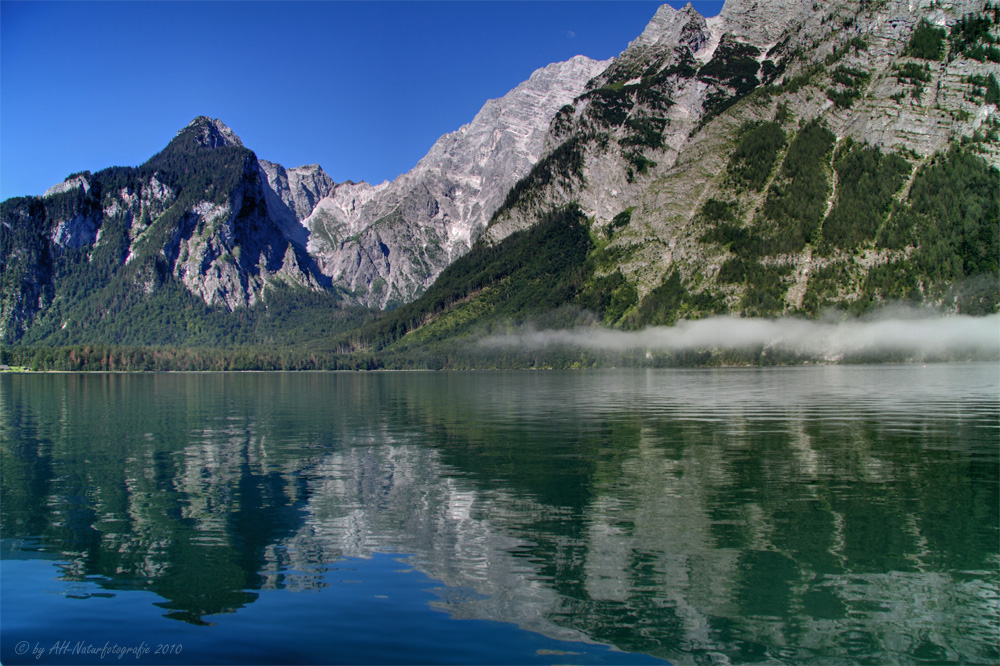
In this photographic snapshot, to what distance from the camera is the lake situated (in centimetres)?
1928

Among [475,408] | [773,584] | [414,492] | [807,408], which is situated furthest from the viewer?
[475,408]

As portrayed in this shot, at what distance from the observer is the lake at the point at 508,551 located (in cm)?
1928

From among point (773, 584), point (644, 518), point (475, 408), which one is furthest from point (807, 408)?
point (773, 584)

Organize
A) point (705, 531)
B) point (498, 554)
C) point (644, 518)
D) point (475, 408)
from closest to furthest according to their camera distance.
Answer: point (498, 554) < point (705, 531) < point (644, 518) < point (475, 408)

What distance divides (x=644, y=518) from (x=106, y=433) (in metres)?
58.1

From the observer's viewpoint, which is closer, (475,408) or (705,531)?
(705,531)

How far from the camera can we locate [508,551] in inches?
1057

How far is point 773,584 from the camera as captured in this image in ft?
75.5

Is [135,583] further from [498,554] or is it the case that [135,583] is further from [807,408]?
[807,408]

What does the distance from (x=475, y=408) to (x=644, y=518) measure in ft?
216

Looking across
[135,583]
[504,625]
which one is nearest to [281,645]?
[504,625]

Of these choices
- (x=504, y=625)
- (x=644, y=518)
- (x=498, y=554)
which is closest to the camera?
(x=504, y=625)

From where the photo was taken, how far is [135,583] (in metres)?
24.1

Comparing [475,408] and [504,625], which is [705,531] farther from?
[475,408]
